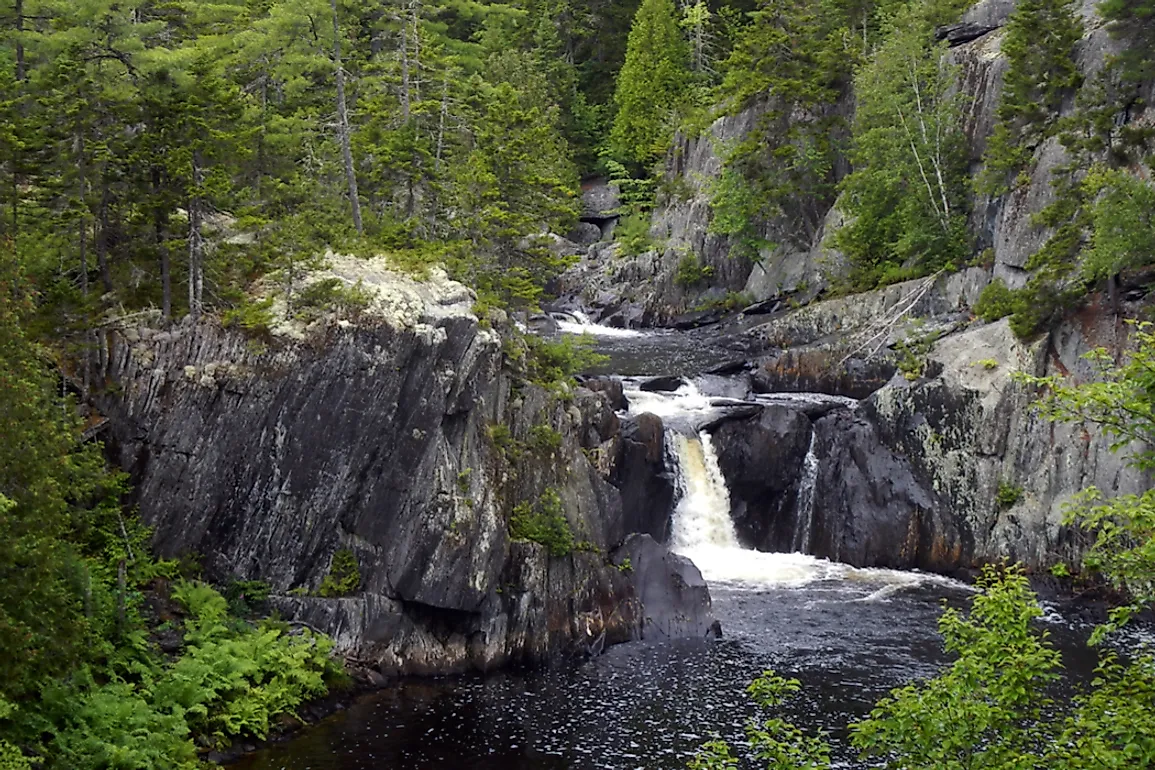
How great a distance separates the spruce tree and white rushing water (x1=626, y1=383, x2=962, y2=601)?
38643mm

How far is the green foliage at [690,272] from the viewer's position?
58812 millimetres

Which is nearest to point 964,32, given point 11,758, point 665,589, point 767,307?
point 767,307

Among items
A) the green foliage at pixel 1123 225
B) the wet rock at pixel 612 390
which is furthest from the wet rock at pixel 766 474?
the green foliage at pixel 1123 225

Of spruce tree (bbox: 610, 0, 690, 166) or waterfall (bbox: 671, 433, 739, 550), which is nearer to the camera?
waterfall (bbox: 671, 433, 739, 550)

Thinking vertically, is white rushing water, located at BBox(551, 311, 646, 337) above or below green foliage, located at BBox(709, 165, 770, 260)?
below

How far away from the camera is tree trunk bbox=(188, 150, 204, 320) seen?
26.2 m

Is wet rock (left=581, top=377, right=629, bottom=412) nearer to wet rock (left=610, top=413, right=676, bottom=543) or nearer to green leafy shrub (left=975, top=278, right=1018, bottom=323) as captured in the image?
wet rock (left=610, top=413, right=676, bottom=543)

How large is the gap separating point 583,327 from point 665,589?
1129 inches

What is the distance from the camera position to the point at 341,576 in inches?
999

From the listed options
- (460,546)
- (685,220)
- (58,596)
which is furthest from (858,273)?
(58,596)

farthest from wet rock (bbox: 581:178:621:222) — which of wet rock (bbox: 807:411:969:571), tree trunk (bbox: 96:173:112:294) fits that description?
tree trunk (bbox: 96:173:112:294)

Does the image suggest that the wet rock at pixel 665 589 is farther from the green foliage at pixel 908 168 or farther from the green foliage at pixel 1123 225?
the green foliage at pixel 908 168

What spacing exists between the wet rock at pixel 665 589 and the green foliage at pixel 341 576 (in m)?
7.80

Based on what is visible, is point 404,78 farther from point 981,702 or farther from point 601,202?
point 601,202
